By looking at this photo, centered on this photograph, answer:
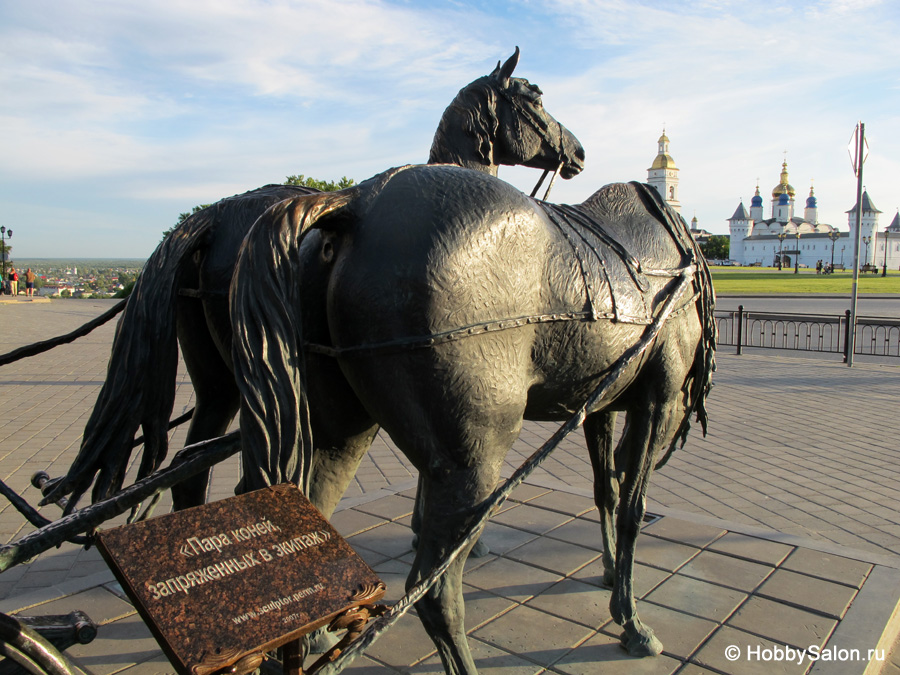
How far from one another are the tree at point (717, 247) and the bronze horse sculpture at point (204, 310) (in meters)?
104

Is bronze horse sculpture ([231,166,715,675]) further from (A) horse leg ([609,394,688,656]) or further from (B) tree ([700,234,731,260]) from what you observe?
(B) tree ([700,234,731,260])

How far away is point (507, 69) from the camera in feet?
8.91

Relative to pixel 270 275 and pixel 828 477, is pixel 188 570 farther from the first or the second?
pixel 828 477

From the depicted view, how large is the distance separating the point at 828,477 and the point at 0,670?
5279 millimetres

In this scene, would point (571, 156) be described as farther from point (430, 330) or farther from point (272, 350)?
point (272, 350)

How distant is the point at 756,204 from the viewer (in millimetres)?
116000

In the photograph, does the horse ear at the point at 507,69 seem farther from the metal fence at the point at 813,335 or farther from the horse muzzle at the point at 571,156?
the metal fence at the point at 813,335

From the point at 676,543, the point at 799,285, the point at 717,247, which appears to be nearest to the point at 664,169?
the point at 717,247

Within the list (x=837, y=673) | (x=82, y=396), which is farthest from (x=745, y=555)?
(x=82, y=396)

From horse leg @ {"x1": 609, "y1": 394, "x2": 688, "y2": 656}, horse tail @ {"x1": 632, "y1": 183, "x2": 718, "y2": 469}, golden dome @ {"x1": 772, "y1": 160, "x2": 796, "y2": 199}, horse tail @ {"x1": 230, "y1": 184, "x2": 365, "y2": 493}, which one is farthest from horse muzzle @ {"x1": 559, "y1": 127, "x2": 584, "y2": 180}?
golden dome @ {"x1": 772, "y1": 160, "x2": 796, "y2": 199}

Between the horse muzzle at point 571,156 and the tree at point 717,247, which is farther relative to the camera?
the tree at point 717,247

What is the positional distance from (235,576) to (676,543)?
2994 millimetres

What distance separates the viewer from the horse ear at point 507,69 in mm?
2697

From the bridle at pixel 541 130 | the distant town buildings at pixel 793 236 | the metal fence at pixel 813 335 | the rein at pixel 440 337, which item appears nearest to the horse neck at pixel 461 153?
the bridle at pixel 541 130
